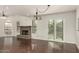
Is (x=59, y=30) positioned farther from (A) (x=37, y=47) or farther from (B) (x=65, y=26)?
(A) (x=37, y=47)

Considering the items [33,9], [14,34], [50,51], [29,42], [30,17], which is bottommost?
[50,51]

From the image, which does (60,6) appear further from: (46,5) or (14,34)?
(14,34)

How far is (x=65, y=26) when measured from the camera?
7.43ft

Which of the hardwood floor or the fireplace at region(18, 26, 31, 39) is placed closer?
the hardwood floor

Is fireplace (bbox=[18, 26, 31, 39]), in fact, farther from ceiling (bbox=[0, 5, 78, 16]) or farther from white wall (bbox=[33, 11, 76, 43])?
→ ceiling (bbox=[0, 5, 78, 16])

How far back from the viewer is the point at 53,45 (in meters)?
2.24

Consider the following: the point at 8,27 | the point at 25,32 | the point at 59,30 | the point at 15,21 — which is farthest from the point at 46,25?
the point at 8,27

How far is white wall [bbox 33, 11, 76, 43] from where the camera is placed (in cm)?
222

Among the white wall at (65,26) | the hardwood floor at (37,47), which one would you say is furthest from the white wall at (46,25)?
the hardwood floor at (37,47)

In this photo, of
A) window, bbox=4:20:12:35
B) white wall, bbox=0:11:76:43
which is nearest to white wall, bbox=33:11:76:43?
white wall, bbox=0:11:76:43

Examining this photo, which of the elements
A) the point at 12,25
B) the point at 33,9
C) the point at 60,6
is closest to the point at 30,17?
the point at 33,9

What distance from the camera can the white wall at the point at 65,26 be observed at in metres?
2.22

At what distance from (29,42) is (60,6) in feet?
2.95

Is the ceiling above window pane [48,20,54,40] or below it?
above
